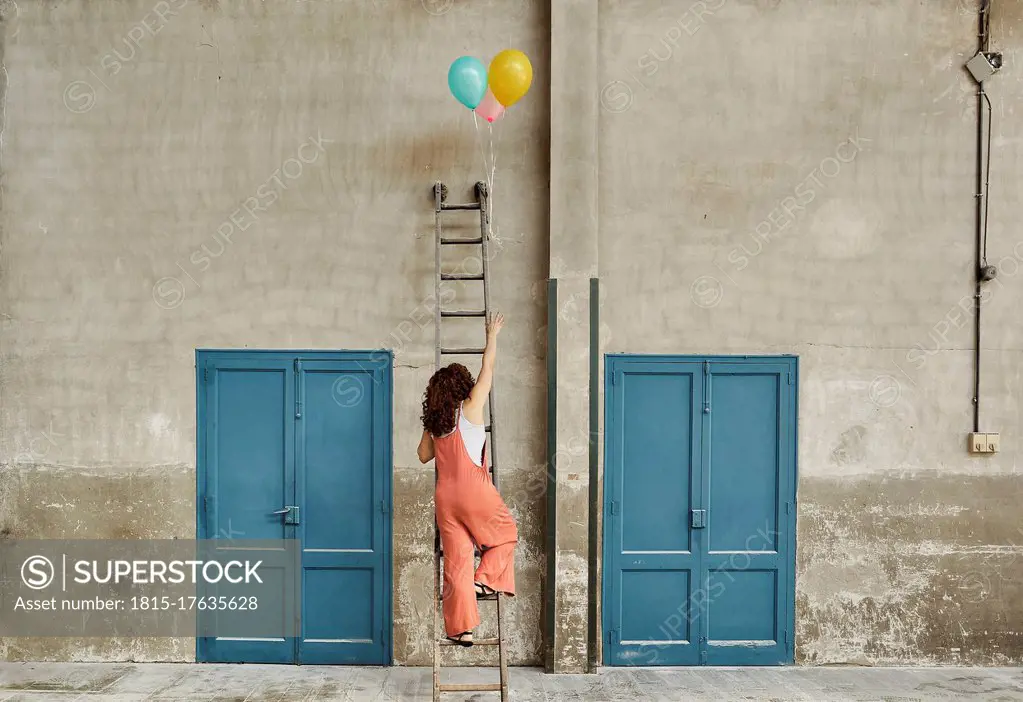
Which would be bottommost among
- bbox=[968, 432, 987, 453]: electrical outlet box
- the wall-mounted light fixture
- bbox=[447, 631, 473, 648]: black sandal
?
bbox=[447, 631, 473, 648]: black sandal

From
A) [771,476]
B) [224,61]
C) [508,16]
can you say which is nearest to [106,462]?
[224,61]

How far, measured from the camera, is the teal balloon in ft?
13.1

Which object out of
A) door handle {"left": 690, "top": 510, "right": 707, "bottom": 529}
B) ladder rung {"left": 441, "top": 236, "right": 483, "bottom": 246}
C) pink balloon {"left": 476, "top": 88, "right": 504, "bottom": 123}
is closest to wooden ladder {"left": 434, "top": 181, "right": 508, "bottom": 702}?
ladder rung {"left": 441, "top": 236, "right": 483, "bottom": 246}

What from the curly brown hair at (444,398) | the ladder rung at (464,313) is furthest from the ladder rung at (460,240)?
the curly brown hair at (444,398)

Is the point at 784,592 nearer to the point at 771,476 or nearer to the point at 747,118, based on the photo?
the point at 771,476

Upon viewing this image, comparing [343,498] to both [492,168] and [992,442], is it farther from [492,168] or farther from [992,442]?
[992,442]

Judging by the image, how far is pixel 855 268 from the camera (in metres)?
4.58

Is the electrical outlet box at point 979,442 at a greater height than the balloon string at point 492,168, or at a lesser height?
Answer: lesser

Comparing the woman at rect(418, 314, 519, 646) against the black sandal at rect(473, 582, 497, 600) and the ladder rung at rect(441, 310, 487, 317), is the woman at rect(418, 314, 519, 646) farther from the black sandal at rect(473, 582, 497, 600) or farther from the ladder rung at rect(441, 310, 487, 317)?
the ladder rung at rect(441, 310, 487, 317)

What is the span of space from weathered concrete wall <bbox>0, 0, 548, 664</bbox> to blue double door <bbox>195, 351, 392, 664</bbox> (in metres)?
0.11

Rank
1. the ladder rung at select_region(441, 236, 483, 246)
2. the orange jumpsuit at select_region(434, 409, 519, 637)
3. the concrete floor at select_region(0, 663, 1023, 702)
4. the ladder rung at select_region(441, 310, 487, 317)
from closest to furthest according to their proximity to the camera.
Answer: the orange jumpsuit at select_region(434, 409, 519, 637) < the concrete floor at select_region(0, 663, 1023, 702) < the ladder rung at select_region(441, 310, 487, 317) < the ladder rung at select_region(441, 236, 483, 246)

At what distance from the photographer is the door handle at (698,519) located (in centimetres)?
453

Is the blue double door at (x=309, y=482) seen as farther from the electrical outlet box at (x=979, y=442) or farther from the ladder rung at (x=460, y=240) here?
the electrical outlet box at (x=979, y=442)

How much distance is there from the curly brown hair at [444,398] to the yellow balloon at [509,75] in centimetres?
152
